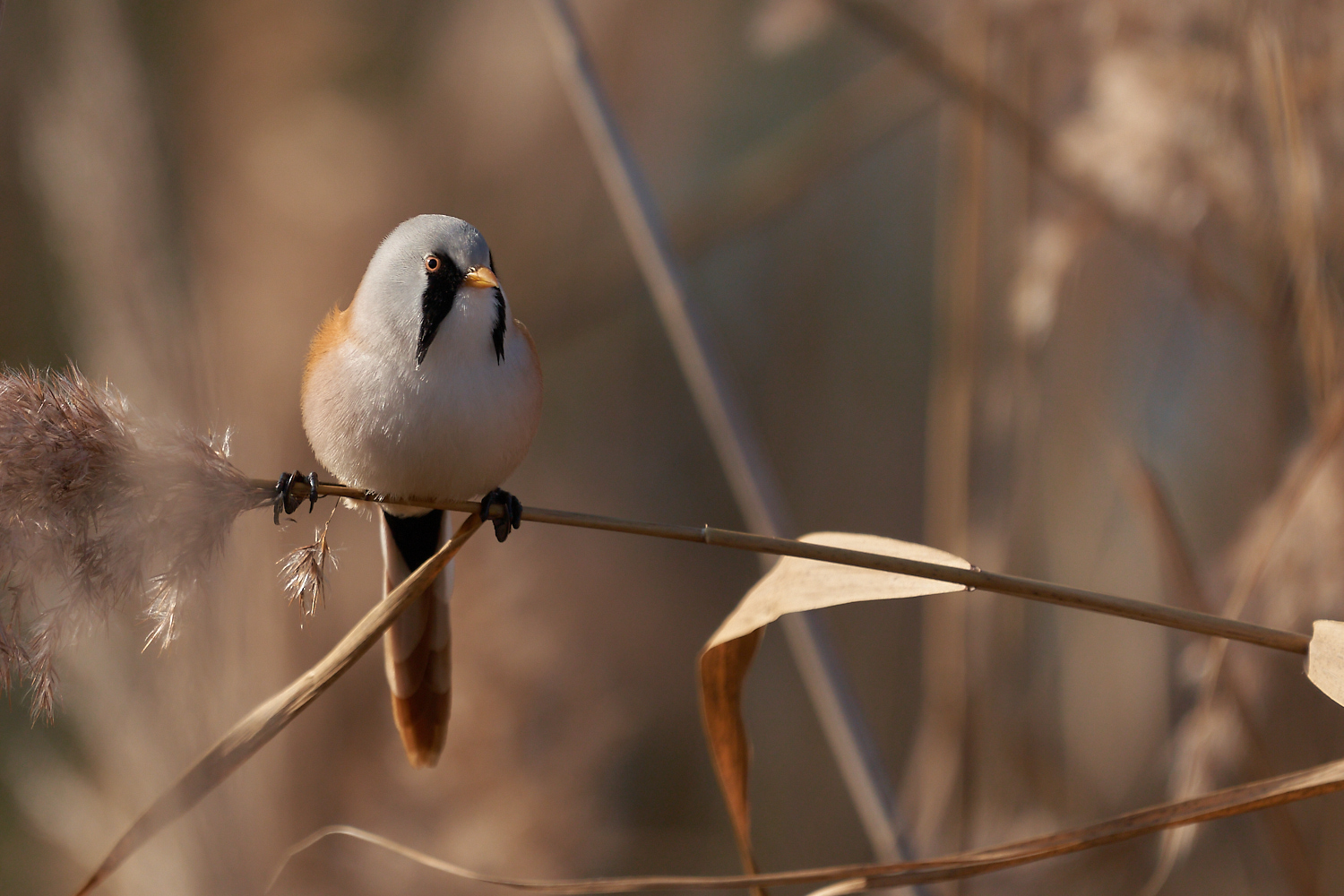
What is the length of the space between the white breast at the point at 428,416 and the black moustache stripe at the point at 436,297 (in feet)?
0.04

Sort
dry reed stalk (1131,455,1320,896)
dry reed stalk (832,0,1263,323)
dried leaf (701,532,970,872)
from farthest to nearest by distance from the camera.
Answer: dry reed stalk (832,0,1263,323) → dry reed stalk (1131,455,1320,896) → dried leaf (701,532,970,872)

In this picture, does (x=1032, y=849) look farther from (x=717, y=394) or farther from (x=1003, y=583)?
(x=717, y=394)

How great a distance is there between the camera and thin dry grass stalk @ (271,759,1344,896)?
0.98 meters

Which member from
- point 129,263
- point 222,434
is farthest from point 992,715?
point 129,263

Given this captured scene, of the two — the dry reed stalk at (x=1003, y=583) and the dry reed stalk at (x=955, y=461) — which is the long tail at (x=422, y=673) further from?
the dry reed stalk at (x=955, y=461)

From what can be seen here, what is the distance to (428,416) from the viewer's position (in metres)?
1.28

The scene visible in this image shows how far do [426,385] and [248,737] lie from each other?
51 centimetres

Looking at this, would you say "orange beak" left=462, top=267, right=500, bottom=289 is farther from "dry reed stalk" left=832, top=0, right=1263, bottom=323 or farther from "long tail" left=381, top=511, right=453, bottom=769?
"dry reed stalk" left=832, top=0, right=1263, bottom=323

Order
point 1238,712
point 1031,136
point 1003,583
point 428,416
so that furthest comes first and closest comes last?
1. point 1031,136
2. point 1238,712
3. point 428,416
4. point 1003,583

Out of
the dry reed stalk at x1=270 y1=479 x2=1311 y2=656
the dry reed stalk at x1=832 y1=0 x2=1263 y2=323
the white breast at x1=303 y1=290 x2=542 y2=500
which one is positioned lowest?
the dry reed stalk at x1=270 y1=479 x2=1311 y2=656

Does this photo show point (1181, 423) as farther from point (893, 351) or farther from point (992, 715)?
point (893, 351)

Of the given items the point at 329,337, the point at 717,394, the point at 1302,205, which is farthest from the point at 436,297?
the point at 1302,205

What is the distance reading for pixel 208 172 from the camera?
91.4 inches

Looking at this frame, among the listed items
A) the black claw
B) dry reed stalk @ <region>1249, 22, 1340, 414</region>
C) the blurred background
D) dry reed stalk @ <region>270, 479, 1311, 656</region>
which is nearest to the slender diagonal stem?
the blurred background
